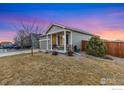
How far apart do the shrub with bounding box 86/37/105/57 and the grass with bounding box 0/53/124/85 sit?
0.51 ft

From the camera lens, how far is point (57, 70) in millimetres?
2111

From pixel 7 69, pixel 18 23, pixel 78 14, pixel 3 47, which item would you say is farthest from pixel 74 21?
pixel 7 69

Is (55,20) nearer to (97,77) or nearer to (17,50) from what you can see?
(17,50)

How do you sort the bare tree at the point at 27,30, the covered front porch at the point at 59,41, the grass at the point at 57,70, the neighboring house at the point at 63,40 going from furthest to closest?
the covered front porch at the point at 59,41, the neighboring house at the point at 63,40, the bare tree at the point at 27,30, the grass at the point at 57,70

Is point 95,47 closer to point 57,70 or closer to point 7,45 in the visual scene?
point 57,70

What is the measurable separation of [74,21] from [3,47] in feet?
4.40

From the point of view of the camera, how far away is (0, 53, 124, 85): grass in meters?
2.00

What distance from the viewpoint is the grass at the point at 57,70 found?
78.9 inches

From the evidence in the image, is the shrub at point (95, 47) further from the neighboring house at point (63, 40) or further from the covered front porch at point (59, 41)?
the covered front porch at point (59, 41)

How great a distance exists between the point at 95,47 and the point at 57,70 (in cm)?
85

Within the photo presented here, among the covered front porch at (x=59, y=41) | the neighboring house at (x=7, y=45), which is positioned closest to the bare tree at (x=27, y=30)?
the neighboring house at (x=7, y=45)

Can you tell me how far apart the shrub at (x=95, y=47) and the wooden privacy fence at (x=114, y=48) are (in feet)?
0.26

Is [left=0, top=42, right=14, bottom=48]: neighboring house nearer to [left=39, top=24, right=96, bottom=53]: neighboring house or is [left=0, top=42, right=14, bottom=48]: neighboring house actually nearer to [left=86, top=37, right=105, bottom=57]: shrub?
A: [left=39, top=24, right=96, bottom=53]: neighboring house

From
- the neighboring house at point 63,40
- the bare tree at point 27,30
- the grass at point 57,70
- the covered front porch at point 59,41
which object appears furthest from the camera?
the covered front porch at point 59,41
